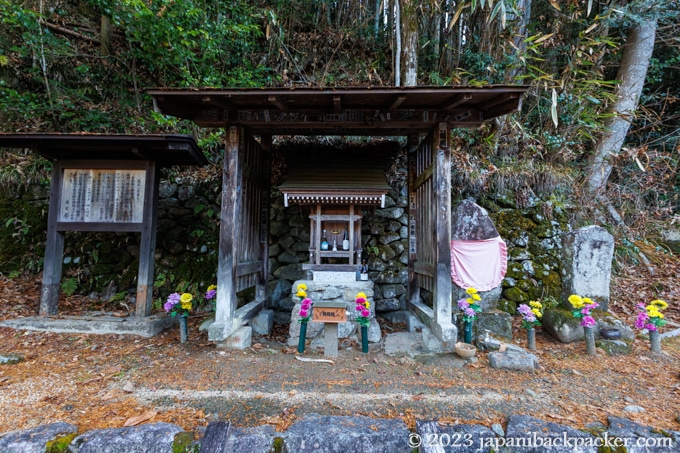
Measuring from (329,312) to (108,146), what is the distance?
4088mm

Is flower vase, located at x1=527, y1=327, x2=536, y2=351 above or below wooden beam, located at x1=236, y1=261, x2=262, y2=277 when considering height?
below

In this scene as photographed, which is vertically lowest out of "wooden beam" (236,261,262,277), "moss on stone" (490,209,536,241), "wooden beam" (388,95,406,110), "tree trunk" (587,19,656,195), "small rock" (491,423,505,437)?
"small rock" (491,423,505,437)

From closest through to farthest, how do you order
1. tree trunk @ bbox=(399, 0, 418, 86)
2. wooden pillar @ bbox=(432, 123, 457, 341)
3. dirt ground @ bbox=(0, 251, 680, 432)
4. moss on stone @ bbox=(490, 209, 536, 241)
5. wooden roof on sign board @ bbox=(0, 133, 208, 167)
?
dirt ground @ bbox=(0, 251, 680, 432), wooden pillar @ bbox=(432, 123, 457, 341), wooden roof on sign board @ bbox=(0, 133, 208, 167), moss on stone @ bbox=(490, 209, 536, 241), tree trunk @ bbox=(399, 0, 418, 86)

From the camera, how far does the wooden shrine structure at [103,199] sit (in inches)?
189

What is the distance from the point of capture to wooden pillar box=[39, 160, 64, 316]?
477cm

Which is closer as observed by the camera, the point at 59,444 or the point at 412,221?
the point at 59,444

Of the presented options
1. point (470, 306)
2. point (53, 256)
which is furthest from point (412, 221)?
point (53, 256)

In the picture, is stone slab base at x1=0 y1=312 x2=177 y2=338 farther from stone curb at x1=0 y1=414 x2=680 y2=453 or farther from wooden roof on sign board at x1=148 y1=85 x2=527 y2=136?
wooden roof on sign board at x1=148 y1=85 x2=527 y2=136

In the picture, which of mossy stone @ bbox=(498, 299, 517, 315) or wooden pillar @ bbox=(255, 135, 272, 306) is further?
wooden pillar @ bbox=(255, 135, 272, 306)

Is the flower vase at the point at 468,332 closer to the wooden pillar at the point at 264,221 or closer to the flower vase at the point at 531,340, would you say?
the flower vase at the point at 531,340

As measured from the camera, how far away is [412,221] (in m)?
5.50

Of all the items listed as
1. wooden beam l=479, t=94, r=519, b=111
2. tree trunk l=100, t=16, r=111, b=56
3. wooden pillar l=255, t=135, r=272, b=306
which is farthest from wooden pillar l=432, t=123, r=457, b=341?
tree trunk l=100, t=16, r=111, b=56

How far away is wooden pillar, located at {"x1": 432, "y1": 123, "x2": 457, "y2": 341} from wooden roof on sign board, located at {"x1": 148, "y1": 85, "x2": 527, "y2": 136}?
349 millimetres

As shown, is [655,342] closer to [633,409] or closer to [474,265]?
[633,409]
